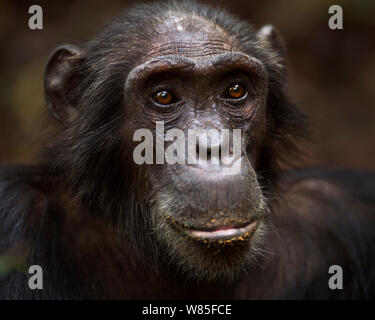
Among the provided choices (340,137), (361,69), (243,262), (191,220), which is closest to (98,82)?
(191,220)

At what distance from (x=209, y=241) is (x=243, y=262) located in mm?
429

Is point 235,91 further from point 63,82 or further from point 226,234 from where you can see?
point 63,82

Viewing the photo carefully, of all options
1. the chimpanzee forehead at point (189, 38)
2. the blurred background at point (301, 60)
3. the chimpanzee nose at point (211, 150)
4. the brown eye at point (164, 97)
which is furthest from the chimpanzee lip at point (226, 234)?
the blurred background at point (301, 60)

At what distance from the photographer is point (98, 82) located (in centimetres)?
482

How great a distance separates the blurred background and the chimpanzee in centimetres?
533

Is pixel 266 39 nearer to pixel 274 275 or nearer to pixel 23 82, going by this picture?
pixel 274 275

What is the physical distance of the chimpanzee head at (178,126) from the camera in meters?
4.07

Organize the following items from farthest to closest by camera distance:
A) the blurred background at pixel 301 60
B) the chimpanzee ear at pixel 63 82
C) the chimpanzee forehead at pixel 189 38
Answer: the blurred background at pixel 301 60
the chimpanzee ear at pixel 63 82
the chimpanzee forehead at pixel 189 38

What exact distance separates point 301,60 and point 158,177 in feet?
26.4

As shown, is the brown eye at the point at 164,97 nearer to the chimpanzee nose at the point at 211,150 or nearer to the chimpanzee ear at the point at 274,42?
the chimpanzee nose at the point at 211,150

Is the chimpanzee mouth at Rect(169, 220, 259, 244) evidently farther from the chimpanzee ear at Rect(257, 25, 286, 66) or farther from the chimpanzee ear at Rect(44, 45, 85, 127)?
the chimpanzee ear at Rect(257, 25, 286, 66)

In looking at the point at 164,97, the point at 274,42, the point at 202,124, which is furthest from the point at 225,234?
the point at 274,42

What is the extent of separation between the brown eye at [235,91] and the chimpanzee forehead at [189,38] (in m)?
0.28

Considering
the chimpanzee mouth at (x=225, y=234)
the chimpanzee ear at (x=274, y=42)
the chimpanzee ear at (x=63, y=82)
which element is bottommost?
the chimpanzee mouth at (x=225, y=234)
